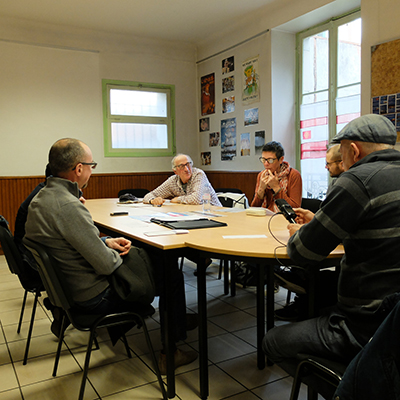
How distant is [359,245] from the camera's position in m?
1.37

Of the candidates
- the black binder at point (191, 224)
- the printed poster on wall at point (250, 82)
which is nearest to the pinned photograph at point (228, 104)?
the printed poster on wall at point (250, 82)

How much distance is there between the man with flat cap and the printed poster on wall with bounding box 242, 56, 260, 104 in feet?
14.3

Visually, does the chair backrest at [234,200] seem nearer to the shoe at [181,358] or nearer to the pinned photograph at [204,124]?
the shoe at [181,358]

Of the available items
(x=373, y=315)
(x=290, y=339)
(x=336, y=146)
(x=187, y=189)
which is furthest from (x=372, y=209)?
(x=187, y=189)

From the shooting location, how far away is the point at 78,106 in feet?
20.2

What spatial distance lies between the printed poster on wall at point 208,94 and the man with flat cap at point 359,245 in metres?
5.35

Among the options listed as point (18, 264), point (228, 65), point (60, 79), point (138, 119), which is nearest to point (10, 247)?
point (18, 264)

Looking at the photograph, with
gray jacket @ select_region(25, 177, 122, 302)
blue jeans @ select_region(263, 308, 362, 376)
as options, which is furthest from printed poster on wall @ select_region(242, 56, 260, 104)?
blue jeans @ select_region(263, 308, 362, 376)

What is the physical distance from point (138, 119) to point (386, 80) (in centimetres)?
392

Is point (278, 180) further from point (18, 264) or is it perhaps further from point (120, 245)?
point (18, 264)

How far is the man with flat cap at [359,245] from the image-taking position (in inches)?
52.0

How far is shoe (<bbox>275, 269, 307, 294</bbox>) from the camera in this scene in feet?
7.79

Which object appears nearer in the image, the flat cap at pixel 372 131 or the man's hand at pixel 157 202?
the flat cap at pixel 372 131

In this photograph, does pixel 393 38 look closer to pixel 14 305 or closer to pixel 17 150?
pixel 14 305
